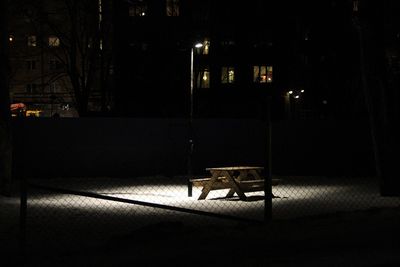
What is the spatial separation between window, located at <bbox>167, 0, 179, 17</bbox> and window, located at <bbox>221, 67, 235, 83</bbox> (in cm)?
814

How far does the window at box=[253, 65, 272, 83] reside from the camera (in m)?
66.6

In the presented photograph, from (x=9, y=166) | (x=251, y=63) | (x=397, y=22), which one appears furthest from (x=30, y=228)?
(x=251, y=63)

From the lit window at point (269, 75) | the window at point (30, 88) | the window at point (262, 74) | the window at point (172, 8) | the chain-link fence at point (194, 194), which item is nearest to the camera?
the chain-link fence at point (194, 194)

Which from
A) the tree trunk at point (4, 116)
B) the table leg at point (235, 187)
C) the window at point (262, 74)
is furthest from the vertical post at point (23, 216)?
the window at point (262, 74)

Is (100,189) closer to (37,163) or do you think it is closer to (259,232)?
(37,163)

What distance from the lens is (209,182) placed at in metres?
19.6

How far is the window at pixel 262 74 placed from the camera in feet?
219

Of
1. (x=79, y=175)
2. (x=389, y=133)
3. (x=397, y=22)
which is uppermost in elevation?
(x=397, y=22)

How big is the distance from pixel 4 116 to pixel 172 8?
39.8 m

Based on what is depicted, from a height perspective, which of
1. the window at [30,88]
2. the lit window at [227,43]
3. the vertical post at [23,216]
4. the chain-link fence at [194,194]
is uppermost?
the lit window at [227,43]

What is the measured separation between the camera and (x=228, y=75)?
66.1m

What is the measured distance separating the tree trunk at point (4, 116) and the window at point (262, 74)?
158 feet

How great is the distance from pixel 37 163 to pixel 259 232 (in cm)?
1813

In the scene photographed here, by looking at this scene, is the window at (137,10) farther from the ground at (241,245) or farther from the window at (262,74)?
the ground at (241,245)
